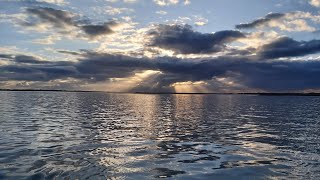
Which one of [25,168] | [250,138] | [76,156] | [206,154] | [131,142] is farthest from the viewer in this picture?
[250,138]

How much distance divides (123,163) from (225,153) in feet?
23.9

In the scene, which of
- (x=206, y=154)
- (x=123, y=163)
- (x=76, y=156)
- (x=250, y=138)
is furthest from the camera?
(x=250, y=138)

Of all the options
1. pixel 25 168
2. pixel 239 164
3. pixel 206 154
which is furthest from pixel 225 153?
pixel 25 168

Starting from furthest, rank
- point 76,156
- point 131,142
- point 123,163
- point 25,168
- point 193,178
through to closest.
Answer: point 131,142 < point 76,156 < point 123,163 < point 25,168 < point 193,178

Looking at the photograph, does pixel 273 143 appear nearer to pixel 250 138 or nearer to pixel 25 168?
pixel 250 138

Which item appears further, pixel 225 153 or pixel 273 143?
pixel 273 143

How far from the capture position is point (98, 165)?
1622 centimetres

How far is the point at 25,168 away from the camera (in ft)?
50.1

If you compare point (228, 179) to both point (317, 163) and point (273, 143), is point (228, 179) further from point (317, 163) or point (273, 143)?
point (273, 143)

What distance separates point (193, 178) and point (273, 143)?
13314 mm

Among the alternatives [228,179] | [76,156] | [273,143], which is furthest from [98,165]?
[273,143]

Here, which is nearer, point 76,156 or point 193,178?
point 193,178

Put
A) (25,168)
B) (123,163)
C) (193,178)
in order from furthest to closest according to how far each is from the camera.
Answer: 1. (123,163)
2. (25,168)
3. (193,178)

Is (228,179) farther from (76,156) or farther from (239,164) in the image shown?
(76,156)
